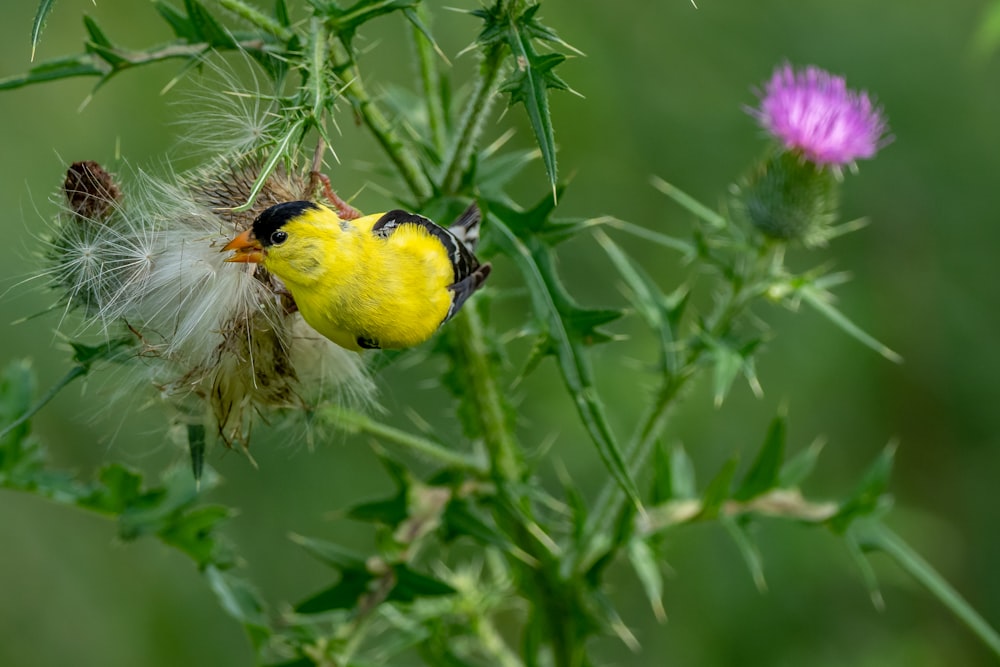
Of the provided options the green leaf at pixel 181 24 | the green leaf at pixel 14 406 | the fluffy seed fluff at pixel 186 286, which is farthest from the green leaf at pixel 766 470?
the green leaf at pixel 14 406

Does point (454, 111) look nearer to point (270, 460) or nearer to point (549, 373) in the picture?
point (549, 373)

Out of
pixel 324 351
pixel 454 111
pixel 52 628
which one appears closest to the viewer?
pixel 324 351

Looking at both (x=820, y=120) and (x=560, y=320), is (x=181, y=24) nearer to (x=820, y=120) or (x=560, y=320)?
(x=560, y=320)

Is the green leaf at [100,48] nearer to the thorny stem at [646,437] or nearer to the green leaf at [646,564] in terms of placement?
the thorny stem at [646,437]

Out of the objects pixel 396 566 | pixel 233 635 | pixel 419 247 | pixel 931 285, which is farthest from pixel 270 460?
pixel 931 285

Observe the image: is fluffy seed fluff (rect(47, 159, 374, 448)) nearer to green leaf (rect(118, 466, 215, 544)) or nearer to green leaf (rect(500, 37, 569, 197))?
green leaf (rect(118, 466, 215, 544))

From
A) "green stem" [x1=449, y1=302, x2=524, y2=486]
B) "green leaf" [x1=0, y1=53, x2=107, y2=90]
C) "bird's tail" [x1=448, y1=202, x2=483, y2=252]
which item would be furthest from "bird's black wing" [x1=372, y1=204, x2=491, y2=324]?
"green leaf" [x1=0, y1=53, x2=107, y2=90]
